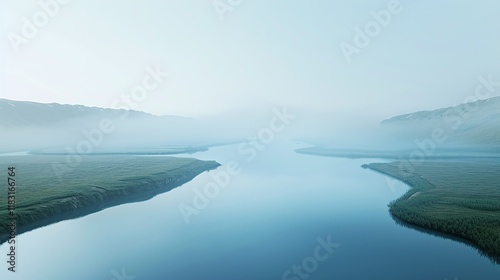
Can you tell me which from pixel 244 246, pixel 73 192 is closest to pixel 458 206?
pixel 244 246

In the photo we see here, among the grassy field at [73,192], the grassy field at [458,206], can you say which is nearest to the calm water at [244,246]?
the grassy field at [458,206]

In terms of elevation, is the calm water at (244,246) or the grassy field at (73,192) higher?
the grassy field at (73,192)

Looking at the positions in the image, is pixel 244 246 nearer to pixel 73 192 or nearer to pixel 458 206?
pixel 458 206

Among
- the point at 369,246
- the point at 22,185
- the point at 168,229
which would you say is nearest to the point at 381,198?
the point at 369,246

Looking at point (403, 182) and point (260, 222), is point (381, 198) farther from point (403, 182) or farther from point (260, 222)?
point (260, 222)

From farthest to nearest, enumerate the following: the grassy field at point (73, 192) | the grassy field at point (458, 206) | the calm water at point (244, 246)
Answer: the grassy field at point (73, 192), the grassy field at point (458, 206), the calm water at point (244, 246)

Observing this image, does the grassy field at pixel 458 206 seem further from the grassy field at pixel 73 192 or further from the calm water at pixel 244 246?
the grassy field at pixel 73 192

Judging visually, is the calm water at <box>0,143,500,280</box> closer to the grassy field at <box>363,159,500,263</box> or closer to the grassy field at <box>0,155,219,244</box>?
the grassy field at <box>363,159,500,263</box>
